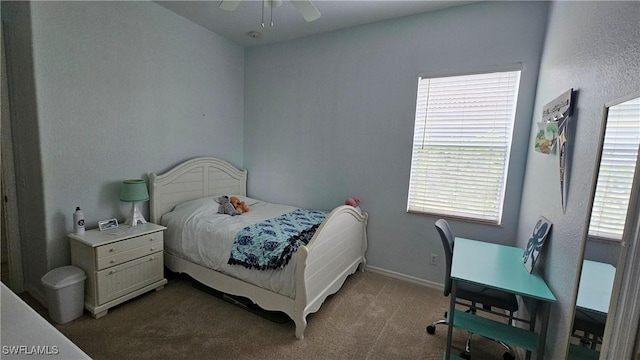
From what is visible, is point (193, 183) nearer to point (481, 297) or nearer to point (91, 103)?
point (91, 103)

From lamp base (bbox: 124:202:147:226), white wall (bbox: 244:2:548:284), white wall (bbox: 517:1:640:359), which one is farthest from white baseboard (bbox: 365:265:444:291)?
lamp base (bbox: 124:202:147:226)

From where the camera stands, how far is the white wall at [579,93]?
1.07 metres

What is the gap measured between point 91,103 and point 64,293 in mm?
1611

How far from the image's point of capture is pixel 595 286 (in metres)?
1.07

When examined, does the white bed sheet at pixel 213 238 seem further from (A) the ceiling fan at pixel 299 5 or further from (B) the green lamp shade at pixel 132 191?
(A) the ceiling fan at pixel 299 5

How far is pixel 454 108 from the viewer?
106 inches

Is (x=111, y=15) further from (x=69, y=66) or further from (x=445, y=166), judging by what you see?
(x=445, y=166)

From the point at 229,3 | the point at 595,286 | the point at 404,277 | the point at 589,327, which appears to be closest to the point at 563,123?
the point at 595,286

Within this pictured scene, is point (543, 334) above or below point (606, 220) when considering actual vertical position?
below

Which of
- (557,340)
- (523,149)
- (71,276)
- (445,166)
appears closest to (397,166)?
(445,166)

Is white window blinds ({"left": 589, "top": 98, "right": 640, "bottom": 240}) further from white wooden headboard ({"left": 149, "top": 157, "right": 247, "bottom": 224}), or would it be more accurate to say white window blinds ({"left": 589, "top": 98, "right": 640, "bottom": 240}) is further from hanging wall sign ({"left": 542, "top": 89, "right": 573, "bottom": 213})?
white wooden headboard ({"left": 149, "top": 157, "right": 247, "bottom": 224})

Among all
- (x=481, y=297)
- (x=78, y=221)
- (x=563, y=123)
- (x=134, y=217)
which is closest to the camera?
(x=563, y=123)

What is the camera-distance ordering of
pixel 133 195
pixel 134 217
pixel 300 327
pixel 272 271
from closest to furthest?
pixel 300 327, pixel 272 271, pixel 133 195, pixel 134 217

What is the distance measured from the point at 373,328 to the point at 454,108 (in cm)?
225
